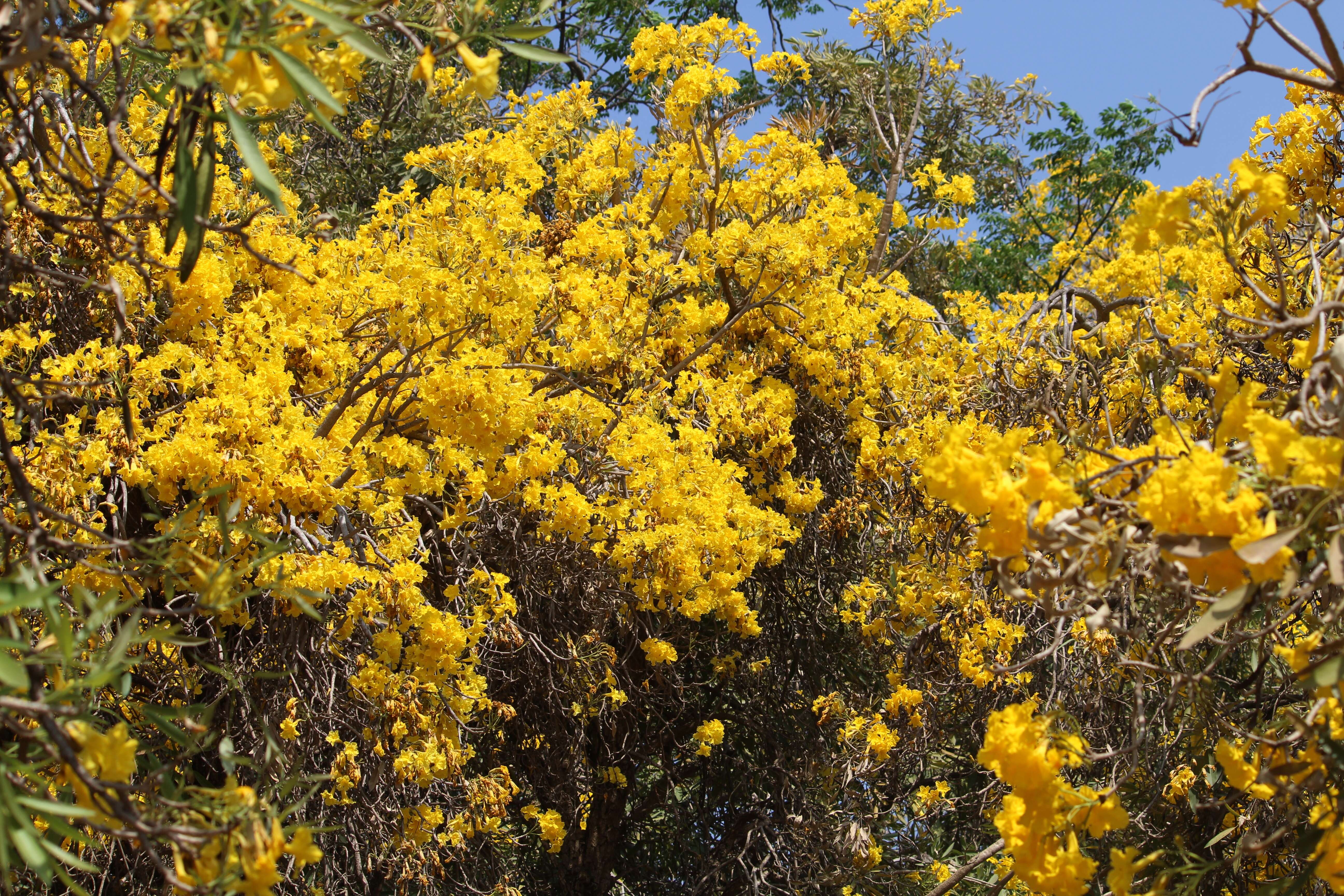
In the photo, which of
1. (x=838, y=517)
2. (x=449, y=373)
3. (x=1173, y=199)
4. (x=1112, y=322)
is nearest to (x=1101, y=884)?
(x=838, y=517)

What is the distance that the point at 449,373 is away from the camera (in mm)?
3414

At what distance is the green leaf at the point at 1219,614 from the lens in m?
1.54

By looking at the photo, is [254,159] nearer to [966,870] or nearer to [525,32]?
[525,32]

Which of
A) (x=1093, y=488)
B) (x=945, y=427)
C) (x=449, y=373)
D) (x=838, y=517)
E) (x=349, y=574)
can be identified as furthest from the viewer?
(x=838, y=517)

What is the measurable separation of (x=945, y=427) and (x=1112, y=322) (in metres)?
0.98

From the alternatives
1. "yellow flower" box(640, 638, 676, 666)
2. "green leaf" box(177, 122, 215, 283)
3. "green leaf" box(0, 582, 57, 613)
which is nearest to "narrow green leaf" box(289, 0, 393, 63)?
"green leaf" box(177, 122, 215, 283)

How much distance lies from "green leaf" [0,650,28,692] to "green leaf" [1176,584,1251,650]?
1.46 m

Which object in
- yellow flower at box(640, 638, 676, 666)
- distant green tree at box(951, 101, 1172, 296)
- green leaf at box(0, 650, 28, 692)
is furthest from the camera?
distant green tree at box(951, 101, 1172, 296)

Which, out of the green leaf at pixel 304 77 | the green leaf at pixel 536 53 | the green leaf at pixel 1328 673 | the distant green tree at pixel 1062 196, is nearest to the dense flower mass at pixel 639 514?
the green leaf at pixel 304 77

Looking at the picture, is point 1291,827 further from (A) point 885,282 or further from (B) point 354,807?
(A) point 885,282

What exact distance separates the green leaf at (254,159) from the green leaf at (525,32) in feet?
1.67

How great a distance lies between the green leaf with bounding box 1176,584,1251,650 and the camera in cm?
→ 154

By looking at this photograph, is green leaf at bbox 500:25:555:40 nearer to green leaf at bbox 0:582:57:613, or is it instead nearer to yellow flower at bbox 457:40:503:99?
yellow flower at bbox 457:40:503:99

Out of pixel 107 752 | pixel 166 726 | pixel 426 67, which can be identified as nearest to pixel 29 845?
pixel 107 752
